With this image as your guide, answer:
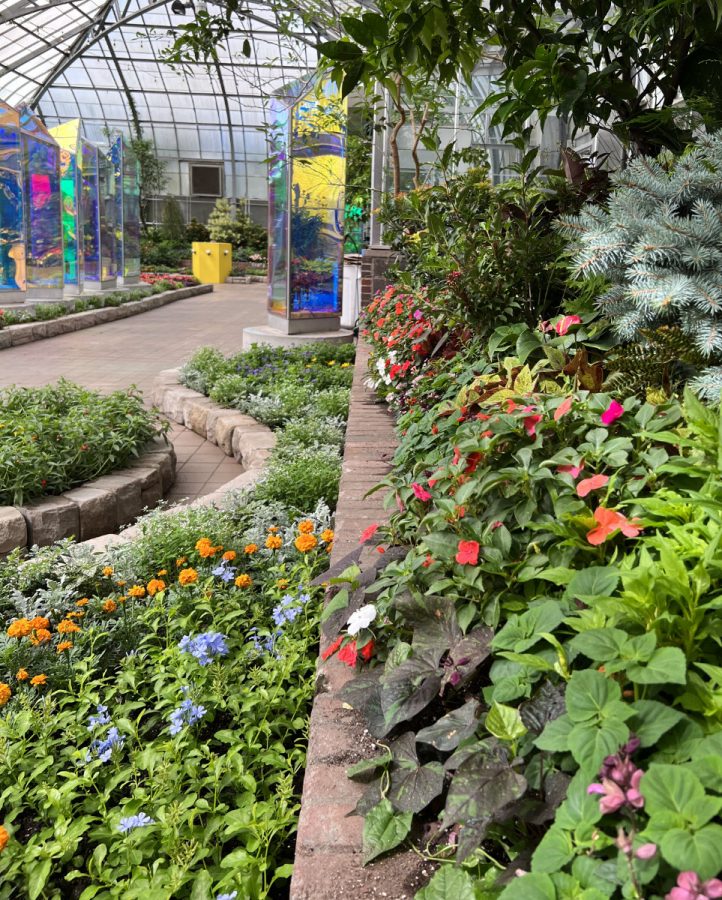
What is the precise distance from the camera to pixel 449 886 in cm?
100

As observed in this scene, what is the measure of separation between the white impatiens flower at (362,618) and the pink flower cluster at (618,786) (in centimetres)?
65

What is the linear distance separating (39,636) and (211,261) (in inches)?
1003

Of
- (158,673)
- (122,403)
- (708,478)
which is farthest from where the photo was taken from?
(122,403)

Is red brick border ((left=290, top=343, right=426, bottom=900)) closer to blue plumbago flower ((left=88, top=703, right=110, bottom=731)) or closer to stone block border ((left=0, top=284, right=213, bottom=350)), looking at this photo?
blue plumbago flower ((left=88, top=703, right=110, bottom=731))

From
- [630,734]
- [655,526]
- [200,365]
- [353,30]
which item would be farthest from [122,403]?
[630,734]

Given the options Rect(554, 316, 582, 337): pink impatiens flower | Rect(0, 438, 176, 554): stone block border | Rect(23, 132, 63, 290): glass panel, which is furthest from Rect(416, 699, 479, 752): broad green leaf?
Rect(23, 132, 63, 290): glass panel

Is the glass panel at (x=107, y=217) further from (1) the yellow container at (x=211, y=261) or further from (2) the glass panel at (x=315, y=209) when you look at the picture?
(2) the glass panel at (x=315, y=209)

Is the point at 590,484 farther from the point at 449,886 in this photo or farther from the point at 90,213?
the point at 90,213

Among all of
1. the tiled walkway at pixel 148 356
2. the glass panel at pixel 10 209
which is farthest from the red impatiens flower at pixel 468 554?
the glass panel at pixel 10 209

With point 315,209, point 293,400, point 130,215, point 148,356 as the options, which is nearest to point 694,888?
point 293,400

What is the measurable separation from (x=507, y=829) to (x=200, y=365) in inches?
249

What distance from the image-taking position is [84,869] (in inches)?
66.0

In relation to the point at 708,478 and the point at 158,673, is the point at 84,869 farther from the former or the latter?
the point at 708,478

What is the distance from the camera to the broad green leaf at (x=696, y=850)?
0.73 metres
